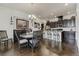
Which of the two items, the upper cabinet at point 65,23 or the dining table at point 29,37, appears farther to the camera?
the dining table at point 29,37

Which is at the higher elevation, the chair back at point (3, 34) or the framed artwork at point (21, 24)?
the framed artwork at point (21, 24)

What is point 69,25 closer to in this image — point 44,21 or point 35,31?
point 44,21

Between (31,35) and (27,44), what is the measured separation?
1.20 feet

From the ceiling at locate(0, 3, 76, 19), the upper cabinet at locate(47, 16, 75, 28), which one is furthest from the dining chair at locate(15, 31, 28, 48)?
the upper cabinet at locate(47, 16, 75, 28)

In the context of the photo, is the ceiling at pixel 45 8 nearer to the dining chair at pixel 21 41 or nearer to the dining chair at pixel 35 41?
the dining chair at pixel 35 41

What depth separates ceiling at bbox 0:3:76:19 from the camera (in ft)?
13.3

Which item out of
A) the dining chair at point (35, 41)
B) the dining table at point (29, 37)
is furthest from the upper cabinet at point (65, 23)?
the dining table at point (29, 37)

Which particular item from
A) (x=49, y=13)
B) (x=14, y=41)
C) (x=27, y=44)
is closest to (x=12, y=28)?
(x=14, y=41)

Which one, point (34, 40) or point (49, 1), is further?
point (34, 40)

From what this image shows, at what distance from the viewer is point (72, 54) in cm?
412

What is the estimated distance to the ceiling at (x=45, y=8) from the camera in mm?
4047

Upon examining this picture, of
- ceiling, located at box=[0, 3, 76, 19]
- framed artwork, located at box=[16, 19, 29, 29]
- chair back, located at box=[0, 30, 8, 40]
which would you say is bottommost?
chair back, located at box=[0, 30, 8, 40]

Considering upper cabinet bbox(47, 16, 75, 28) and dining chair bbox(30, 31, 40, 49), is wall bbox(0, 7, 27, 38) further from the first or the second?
upper cabinet bbox(47, 16, 75, 28)

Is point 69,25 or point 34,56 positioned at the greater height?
point 69,25
